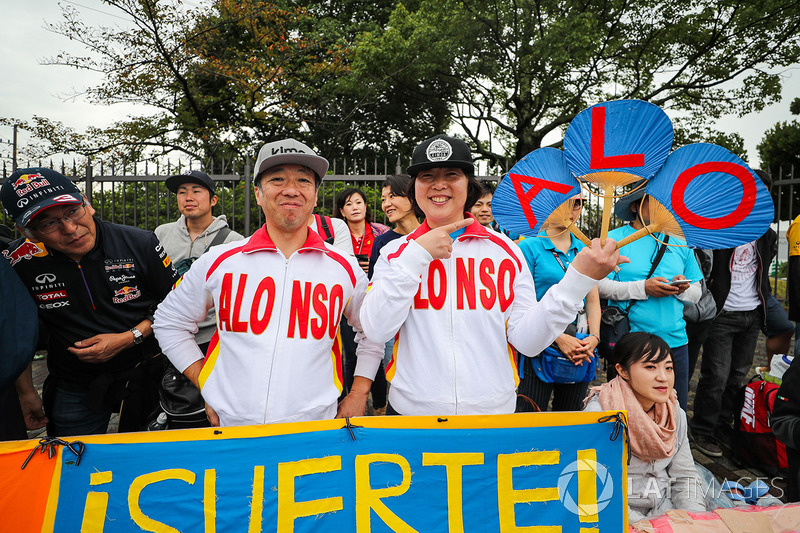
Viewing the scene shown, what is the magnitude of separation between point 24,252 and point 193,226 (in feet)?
4.52

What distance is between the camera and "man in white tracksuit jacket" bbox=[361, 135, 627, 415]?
1609mm

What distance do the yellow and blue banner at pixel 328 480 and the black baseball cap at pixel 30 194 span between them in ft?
3.18

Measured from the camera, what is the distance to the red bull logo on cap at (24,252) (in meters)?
2.11

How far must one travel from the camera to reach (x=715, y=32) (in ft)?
Answer: 40.3

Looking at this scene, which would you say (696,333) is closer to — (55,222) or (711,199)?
(711,199)

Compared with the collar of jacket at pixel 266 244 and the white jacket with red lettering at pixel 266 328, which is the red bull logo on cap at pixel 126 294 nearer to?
the white jacket with red lettering at pixel 266 328

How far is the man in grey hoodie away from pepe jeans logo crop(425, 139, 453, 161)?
2.08 m

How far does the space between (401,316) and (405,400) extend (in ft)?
1.21

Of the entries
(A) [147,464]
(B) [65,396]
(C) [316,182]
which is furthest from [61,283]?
(C) [316,182]

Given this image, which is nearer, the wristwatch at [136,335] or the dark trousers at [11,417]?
the dark trousers at [11,417]

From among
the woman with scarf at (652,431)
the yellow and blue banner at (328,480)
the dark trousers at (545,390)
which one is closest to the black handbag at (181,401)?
the yellow and blue banner at (328,480)

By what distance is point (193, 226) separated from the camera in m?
3.47

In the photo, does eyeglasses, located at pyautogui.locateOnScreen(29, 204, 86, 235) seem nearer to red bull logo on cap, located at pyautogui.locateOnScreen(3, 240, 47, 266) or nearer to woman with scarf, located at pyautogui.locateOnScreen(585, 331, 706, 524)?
red bull logo on cap, located at pyautogui.locateOnScreen(3, 240, 47, 266)

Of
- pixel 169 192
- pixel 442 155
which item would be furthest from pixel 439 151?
pixel 169 192
